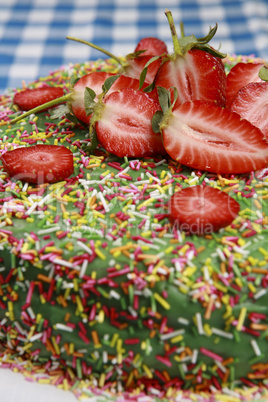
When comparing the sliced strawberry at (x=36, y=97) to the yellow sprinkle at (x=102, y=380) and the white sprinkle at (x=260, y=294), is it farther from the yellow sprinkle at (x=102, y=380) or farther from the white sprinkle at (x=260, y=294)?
the white sprinkle at (x=260, y=294)

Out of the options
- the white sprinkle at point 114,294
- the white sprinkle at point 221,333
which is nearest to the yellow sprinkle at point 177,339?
the white sprinkle at point 221,333

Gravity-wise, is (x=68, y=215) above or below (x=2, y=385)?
above

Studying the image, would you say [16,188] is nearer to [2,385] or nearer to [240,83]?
[2,385]

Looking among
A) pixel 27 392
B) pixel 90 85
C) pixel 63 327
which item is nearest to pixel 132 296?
pixel 63 327

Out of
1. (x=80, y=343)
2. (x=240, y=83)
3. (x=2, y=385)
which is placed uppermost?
(x=240, y=83)

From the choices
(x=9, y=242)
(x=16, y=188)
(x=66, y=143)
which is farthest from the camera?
(x=66, y=143)

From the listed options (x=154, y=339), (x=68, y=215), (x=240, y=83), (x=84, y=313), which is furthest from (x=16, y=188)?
(x=240, y=83)

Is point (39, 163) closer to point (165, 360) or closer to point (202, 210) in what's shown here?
point (202, 210)
